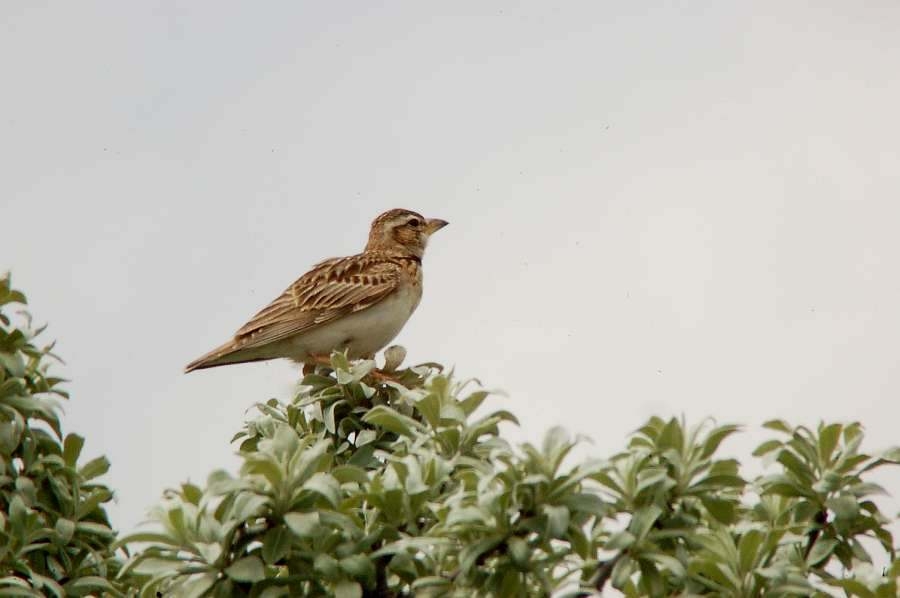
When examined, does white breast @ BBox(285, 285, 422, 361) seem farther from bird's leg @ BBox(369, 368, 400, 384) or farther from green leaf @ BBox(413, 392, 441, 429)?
green leaf @ BBox(413, 392, 441, 429)

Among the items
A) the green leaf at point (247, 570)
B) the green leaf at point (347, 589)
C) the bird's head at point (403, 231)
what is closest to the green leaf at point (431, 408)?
the green leaf at point (347, 589)

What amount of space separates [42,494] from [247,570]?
2.20 metres

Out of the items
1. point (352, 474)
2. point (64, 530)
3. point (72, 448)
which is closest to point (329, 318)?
point (72, 448)

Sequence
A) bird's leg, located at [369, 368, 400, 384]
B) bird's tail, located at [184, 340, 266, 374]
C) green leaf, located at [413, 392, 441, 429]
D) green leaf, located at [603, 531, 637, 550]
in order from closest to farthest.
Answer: green leaf, located at [603, 531, 637, 550] < green leaf, located at [413, 392, 441, 429] < bird's leg, located at [369, 368, 400, 384] < bird's tail, located at [184, 340, 266, 374]

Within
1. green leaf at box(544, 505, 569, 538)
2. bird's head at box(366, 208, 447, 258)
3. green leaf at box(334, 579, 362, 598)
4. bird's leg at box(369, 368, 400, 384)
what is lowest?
green leaf at box(334, 579, 362, 598)

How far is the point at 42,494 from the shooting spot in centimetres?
710

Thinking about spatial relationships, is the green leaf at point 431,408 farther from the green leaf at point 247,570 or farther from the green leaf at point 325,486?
the green leaf at point 247,570

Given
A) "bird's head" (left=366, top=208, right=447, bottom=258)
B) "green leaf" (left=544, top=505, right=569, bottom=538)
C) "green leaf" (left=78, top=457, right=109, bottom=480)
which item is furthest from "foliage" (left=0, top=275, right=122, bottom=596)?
"bird's head" (left=366, top=208, right=447, bottom=258)

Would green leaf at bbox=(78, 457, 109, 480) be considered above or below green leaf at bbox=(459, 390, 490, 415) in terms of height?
below

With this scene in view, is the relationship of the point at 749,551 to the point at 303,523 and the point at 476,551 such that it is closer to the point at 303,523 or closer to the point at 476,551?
the point at 476,551

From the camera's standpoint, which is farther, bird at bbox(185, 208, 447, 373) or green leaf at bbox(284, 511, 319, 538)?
bird at bbox(185, 208, 447, 373)

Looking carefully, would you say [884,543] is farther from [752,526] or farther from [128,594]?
[128,594]

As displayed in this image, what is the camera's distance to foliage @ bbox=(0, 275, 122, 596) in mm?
6656

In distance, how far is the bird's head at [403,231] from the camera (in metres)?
12.8
